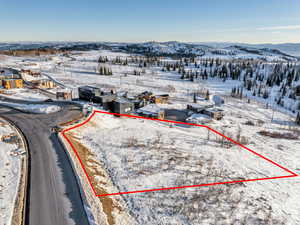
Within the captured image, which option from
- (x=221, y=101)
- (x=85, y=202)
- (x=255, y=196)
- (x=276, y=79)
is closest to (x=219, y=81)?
(x=276, y=79)

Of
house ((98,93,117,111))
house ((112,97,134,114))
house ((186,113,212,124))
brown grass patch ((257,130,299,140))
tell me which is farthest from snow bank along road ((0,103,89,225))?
brown grass patch ((257,130,299,140))

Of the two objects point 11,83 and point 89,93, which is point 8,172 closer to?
point 89,93

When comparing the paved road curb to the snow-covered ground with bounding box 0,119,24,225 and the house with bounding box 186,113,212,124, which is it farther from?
the house with bounding box 186,113,212,124

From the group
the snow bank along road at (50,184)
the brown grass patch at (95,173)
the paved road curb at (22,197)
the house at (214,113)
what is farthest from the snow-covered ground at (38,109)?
the house at (214,113)

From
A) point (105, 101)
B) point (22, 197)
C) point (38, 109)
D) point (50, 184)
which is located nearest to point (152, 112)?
point (105, 101)

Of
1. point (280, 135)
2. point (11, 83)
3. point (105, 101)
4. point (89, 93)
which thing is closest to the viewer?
point (280, 135)

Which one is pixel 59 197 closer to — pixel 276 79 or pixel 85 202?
pixel 85 202

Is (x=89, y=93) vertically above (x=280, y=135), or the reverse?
(x=89, y=93)
